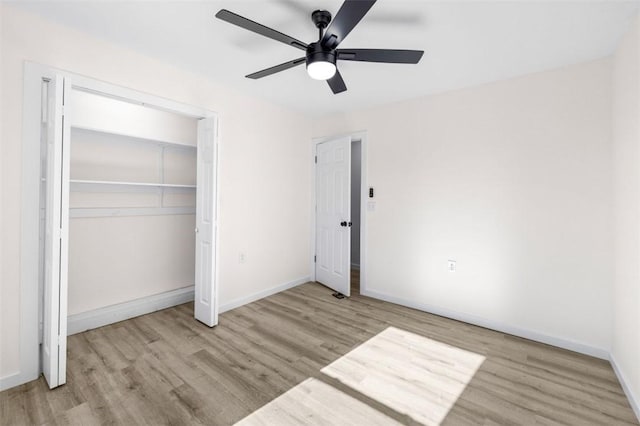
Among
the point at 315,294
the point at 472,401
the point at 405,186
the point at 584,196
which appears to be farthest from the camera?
the point at 315,294

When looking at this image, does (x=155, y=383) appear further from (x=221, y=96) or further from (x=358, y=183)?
(x=358, y=183)

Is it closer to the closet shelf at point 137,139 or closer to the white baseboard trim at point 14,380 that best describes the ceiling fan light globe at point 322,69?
the closet shelf at point 137,139

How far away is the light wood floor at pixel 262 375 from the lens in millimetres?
1758

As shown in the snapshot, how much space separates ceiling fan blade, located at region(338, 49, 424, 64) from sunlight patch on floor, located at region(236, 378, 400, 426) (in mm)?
2299

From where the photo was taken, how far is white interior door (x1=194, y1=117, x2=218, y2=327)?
9.49ft

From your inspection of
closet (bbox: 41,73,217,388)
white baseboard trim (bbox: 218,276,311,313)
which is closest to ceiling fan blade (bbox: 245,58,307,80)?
closet (bbox: 41,73,217,388)

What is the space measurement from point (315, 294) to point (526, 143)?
301 cm

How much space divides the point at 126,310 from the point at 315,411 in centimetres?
241

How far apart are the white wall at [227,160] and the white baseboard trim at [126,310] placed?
2.18 feet

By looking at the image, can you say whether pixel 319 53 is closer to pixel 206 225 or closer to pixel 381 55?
pixel 381 55

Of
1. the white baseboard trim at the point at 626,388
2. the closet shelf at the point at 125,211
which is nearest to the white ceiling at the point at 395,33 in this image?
the closet shelf at the point at 125,211

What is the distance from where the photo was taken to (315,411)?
1.78 meters

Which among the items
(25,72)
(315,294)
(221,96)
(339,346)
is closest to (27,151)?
(25,72)

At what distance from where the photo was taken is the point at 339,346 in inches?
102
